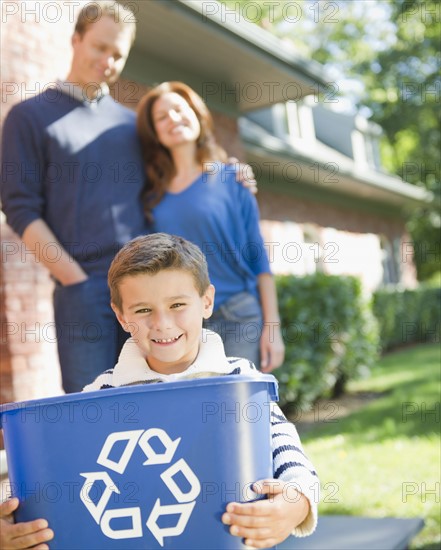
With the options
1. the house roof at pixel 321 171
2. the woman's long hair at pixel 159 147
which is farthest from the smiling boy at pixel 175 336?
the house roof at pixel 321 171

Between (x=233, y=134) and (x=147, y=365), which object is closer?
(x=147, y=365)

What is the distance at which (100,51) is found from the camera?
2.86m

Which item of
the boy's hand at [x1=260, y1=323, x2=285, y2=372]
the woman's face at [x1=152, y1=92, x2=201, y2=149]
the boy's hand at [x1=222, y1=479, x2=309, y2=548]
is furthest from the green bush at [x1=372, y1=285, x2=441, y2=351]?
the boy's hand at [x1=222, y1=479, x2=309, y2=548]

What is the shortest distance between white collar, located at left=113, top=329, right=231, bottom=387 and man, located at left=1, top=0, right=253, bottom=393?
0.71m

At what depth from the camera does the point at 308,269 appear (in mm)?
14000

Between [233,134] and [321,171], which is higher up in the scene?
[321,171]

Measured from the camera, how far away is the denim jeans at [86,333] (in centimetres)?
269

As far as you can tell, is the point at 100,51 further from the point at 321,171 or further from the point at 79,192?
the point at 321,171

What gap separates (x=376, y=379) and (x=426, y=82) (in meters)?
10.8

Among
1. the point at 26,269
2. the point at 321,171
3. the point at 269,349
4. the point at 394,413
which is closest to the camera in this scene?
the point at 269,349

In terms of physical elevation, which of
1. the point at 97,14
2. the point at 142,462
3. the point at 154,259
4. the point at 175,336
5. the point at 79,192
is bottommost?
the point at 142,462

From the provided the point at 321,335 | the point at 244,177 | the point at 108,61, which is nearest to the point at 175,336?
the point at 244,177

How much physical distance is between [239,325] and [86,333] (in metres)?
0.57

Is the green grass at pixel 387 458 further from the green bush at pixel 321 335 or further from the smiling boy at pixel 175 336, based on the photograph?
the smiling boy at pixel 175 336
